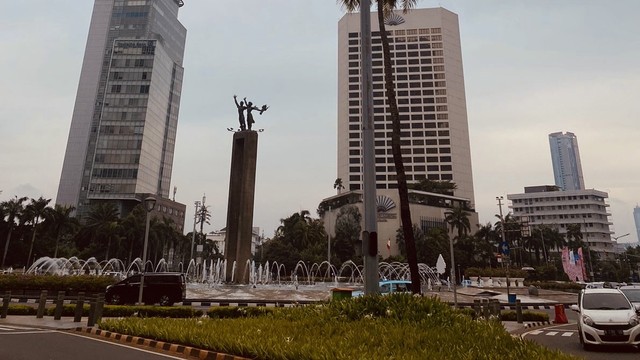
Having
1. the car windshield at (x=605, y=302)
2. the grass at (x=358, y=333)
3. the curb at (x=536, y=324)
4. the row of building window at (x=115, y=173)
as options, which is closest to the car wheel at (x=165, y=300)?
the grass at (x=358, y=333)

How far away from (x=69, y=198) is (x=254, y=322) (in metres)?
117

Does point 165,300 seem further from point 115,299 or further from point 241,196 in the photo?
point 241,196

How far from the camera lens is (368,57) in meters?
12.8

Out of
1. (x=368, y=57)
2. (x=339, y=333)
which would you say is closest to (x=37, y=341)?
(x=339, y=333)

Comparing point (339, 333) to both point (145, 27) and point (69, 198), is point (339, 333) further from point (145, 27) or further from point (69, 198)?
point (145, 27)

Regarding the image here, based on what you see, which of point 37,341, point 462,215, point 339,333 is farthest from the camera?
point 462,215

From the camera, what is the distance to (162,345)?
1012 centimetres

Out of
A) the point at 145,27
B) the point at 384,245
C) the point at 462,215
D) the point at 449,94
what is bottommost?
the point at 384,245

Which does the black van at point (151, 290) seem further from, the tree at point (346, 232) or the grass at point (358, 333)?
the tree at point (346, 232)

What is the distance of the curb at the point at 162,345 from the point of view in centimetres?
854

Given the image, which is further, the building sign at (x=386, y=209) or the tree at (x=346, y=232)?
the building sign at (x=386, y=209)

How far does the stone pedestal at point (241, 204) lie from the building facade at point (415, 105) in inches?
2767

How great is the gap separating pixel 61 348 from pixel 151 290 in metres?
11.8

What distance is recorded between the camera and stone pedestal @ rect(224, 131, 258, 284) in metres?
36.8
